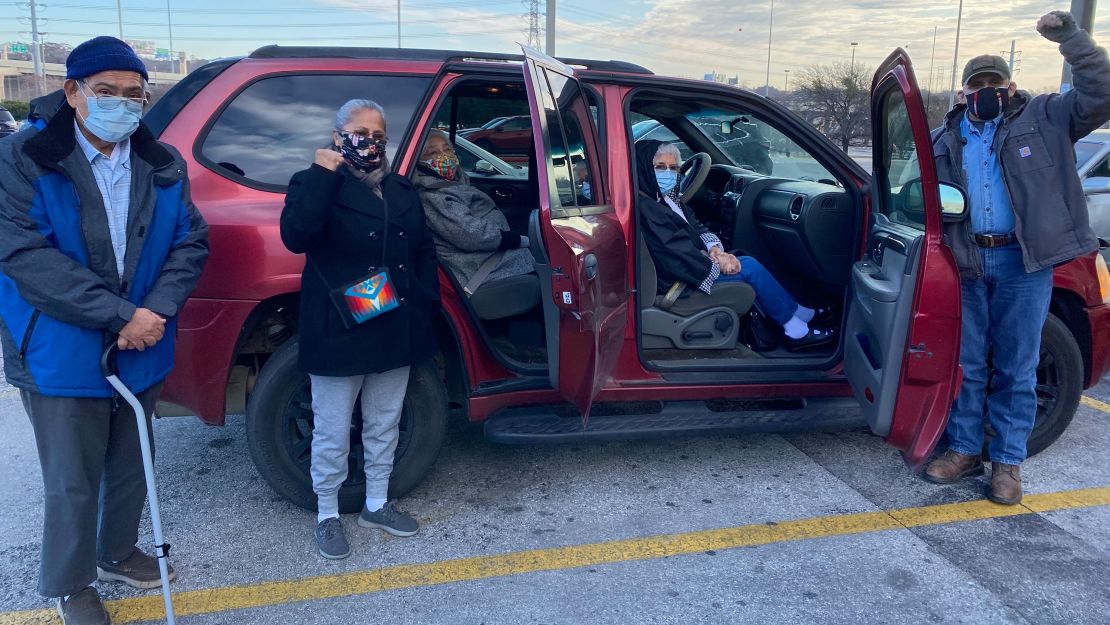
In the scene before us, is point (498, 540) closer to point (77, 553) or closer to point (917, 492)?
point (77, 553)

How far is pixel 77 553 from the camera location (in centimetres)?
248

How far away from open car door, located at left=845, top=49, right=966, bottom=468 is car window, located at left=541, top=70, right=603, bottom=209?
4.05 feet

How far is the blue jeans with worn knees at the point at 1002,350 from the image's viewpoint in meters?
3.43

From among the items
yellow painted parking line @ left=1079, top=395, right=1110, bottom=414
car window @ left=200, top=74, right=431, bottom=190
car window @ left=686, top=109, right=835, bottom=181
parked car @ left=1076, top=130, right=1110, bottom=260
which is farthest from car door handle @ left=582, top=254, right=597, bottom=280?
parked car @ left=1076, top=130, right=1110, bottom=260

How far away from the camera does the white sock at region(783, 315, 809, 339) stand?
13.2 feet

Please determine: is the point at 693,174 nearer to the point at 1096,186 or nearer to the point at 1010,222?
the point at 1010,222

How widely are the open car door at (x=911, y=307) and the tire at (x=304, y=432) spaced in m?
1.78

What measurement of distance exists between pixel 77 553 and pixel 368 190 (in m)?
1.47

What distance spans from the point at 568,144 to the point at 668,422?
1.27 m

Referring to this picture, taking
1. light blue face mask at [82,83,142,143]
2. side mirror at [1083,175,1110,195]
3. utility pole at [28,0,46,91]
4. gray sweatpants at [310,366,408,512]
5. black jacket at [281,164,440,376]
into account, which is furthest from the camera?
utility pole at [28,0,46,91]

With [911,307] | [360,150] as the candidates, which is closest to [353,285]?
[360,150]

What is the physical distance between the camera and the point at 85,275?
2.33m

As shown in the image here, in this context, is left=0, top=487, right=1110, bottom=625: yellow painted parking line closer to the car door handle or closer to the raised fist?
the car door handle

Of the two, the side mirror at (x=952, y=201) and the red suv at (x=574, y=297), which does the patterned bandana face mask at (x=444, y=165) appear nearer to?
the red suv at (x=574, y=297)
